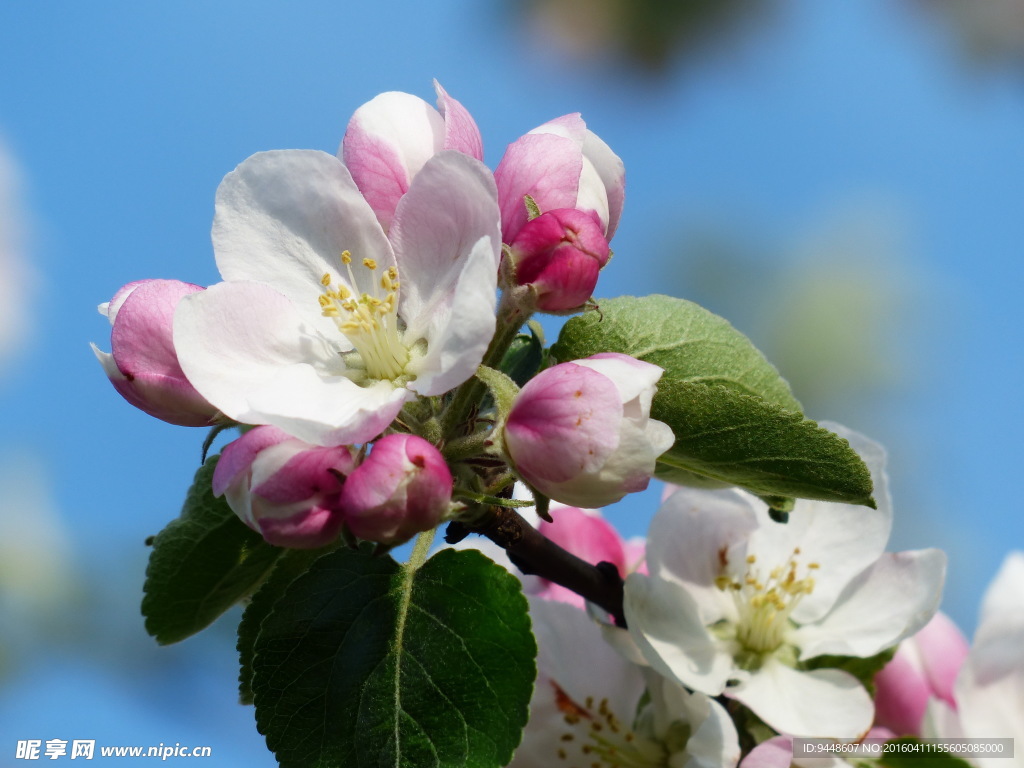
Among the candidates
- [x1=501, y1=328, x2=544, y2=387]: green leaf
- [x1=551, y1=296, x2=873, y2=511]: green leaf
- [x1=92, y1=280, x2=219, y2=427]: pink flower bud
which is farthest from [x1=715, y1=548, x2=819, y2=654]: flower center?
[x1=92, y1=280, x2=219, y2=427]: pink flower bud

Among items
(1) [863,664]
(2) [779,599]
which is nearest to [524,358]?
(2) [779,599]

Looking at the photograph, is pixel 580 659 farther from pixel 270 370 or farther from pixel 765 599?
pixel 270 370

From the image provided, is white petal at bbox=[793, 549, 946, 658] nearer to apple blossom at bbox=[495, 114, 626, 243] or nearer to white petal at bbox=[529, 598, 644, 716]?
white petal at bbox=[529, 598, 644, 716]

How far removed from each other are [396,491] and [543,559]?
334 millimetres

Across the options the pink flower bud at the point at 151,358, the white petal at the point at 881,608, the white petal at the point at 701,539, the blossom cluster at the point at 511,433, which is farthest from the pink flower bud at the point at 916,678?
the pink flower bud at the point at 151,358

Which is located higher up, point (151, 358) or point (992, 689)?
point (151, 358)

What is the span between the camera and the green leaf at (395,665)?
100 cm

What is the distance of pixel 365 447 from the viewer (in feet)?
3.45

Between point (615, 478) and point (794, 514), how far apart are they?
677 mm

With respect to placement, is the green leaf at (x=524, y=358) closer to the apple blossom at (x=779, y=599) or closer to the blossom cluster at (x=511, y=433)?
the blossom cluster at (x=511, y=433)

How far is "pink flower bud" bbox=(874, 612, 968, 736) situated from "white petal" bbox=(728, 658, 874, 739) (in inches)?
7.8

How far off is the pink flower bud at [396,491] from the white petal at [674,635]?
0.43 m

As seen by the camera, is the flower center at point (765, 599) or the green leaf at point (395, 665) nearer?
the green leaf at point (395, 665)

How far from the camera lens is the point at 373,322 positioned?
1.18 metres
